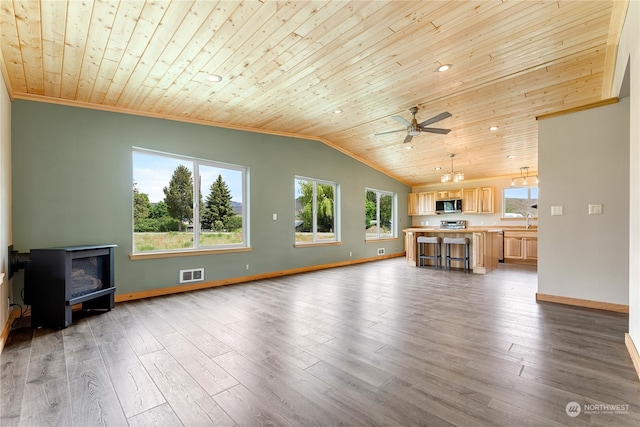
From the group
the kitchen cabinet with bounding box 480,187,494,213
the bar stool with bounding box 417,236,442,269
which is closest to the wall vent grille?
the bar stool with bounding box 417,236,442,269

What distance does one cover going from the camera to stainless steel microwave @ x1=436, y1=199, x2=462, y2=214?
9.19m

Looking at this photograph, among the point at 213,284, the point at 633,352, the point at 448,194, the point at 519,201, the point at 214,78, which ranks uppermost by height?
the point at 214,78

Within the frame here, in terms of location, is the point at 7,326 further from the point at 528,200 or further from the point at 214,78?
the point at 528,200

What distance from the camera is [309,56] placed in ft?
10.3

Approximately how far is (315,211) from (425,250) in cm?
301

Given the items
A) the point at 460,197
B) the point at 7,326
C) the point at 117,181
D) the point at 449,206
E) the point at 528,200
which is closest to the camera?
the point at 7,326

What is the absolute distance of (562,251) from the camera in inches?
150

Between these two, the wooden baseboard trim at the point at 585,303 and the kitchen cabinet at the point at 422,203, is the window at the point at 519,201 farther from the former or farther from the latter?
the wooden baseboard trim at the point at 585,303

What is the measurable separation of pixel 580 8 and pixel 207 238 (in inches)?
221

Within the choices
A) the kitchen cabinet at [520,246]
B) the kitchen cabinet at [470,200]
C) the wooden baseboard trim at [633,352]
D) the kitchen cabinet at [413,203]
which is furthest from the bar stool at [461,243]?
the wooden baseboard trim at [633,352]

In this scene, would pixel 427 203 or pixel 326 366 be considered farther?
pixel 427 203

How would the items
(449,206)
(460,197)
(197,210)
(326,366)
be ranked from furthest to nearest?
(449,206) → (460,197) → (197,210) → (326,366)

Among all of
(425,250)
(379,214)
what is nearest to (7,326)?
(425,250)

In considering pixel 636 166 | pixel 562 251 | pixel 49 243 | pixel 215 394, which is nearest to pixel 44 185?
pixel 49 243
